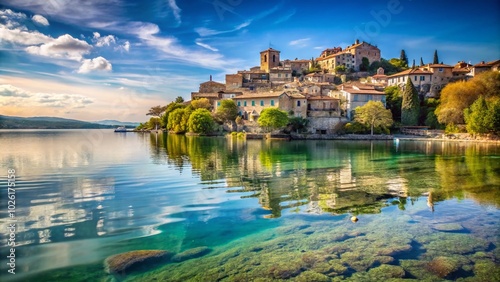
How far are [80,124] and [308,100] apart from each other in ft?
486

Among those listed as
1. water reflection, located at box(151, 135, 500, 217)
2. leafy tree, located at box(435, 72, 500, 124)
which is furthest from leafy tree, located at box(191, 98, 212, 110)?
water reflection, located at box(151, 135, 500, 217)

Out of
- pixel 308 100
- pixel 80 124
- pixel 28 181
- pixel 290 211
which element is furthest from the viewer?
pixel 80 124

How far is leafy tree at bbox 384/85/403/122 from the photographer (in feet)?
209

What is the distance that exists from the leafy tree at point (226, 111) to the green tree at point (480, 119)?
39.4 meters

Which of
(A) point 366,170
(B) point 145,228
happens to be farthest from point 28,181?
(A) point 366,170

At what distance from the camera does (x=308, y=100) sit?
62688mm

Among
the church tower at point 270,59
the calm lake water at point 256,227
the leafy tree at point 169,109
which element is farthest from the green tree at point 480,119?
the leafy tree at point 169,109

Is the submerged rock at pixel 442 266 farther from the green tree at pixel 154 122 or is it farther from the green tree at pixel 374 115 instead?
the green tree at pixel 154 122

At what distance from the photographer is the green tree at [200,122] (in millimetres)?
59938

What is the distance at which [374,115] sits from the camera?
2173 inches

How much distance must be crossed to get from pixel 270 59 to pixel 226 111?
30871 mm

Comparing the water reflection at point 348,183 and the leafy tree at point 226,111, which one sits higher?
the leafy tree at point 226,111

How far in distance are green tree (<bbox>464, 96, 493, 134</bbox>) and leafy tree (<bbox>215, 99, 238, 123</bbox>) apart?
39436 mm

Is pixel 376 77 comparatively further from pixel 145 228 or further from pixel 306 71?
pixel 145 228
